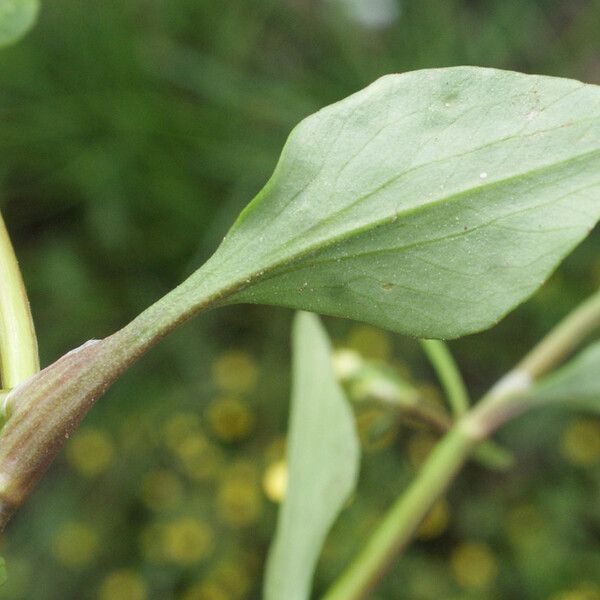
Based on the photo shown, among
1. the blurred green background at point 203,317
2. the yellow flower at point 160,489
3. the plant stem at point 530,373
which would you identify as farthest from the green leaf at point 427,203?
the yellow flower at point 160,489

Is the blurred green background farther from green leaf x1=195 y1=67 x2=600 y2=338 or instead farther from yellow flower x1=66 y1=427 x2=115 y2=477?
green leaf x1=195 y1=67 x2=600 y2=338

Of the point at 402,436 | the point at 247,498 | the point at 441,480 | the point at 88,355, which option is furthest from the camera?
the point at 402,436

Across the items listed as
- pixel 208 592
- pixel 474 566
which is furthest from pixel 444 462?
pixel 208 592

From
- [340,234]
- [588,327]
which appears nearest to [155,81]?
[588,327]

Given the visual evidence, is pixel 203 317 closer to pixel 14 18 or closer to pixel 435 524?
pixel 435 524

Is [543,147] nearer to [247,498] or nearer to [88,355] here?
[88,355]

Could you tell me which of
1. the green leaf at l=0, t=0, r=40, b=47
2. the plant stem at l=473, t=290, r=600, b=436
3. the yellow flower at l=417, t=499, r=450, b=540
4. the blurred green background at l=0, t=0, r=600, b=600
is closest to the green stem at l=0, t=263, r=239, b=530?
the green leaf at l=0, t=0, r=40, b=47

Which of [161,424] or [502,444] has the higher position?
[161,424]
